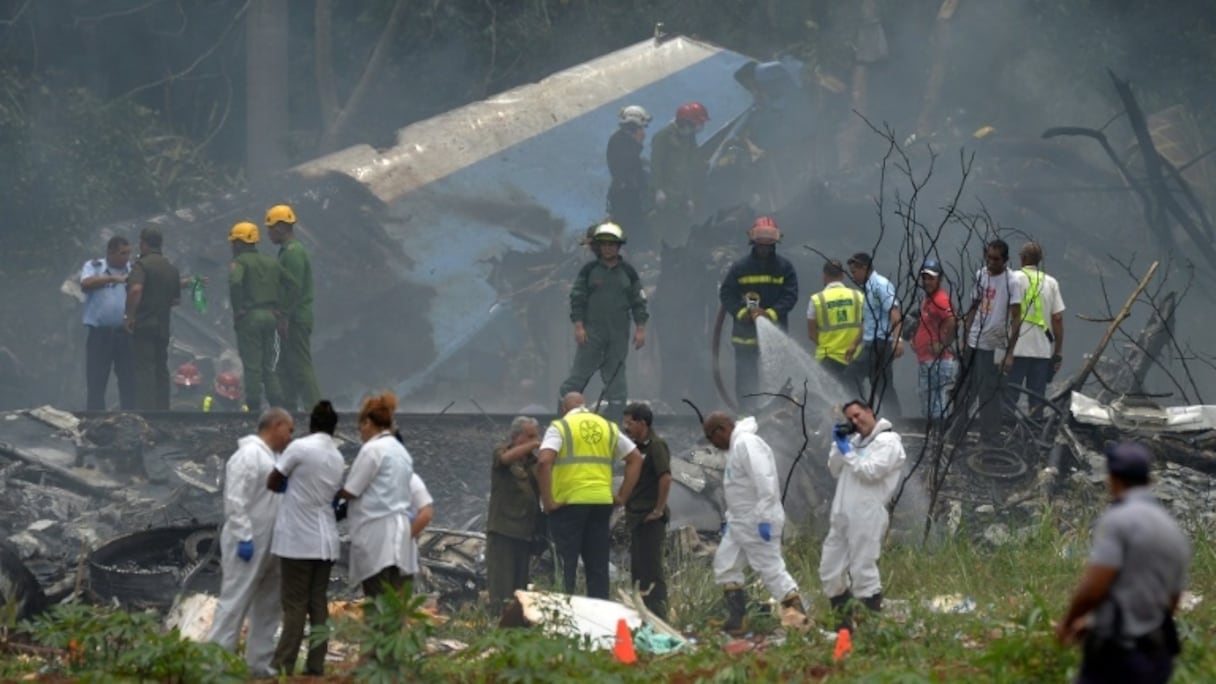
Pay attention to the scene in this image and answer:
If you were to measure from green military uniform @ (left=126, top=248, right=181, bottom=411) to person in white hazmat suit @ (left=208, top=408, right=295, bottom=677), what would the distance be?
7.25 metres

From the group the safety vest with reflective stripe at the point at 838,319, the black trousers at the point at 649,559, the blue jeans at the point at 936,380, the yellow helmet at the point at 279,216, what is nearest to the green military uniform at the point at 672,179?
the yellow helmet at the point at 279,216

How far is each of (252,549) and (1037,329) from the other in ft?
24.1

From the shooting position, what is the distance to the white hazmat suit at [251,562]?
8562mm

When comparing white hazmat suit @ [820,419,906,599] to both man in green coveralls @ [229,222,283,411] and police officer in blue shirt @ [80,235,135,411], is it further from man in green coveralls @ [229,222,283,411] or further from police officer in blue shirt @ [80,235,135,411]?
police officer in blue shirt @ [80,235,135,411]

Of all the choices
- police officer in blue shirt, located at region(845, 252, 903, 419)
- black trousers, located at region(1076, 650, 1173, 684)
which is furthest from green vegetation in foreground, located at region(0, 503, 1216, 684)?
police officer in blue shirt, located at region(845, 252, 903, 419)

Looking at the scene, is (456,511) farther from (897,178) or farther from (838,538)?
(897,178)

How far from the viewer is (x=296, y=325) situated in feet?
51.1

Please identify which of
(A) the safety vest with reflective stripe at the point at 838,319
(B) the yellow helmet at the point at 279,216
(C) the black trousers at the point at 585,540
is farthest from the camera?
(B) the yellow helmet at the point at 279,216

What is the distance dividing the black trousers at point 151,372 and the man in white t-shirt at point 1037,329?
752 cm

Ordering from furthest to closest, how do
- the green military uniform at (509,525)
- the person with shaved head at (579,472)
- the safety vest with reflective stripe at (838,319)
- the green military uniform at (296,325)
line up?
the green military uniform at (296,325), the safety vest with reflective stripe at (838,319), the green military uniform at (509,525), the person with shaved head at (579,472)

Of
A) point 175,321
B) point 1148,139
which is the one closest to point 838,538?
point 175,321

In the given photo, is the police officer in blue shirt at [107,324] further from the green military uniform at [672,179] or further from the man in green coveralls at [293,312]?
the green military uniform at [672,179]

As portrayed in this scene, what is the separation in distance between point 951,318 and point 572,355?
7587 mm

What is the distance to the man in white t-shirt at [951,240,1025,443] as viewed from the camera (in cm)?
1338
